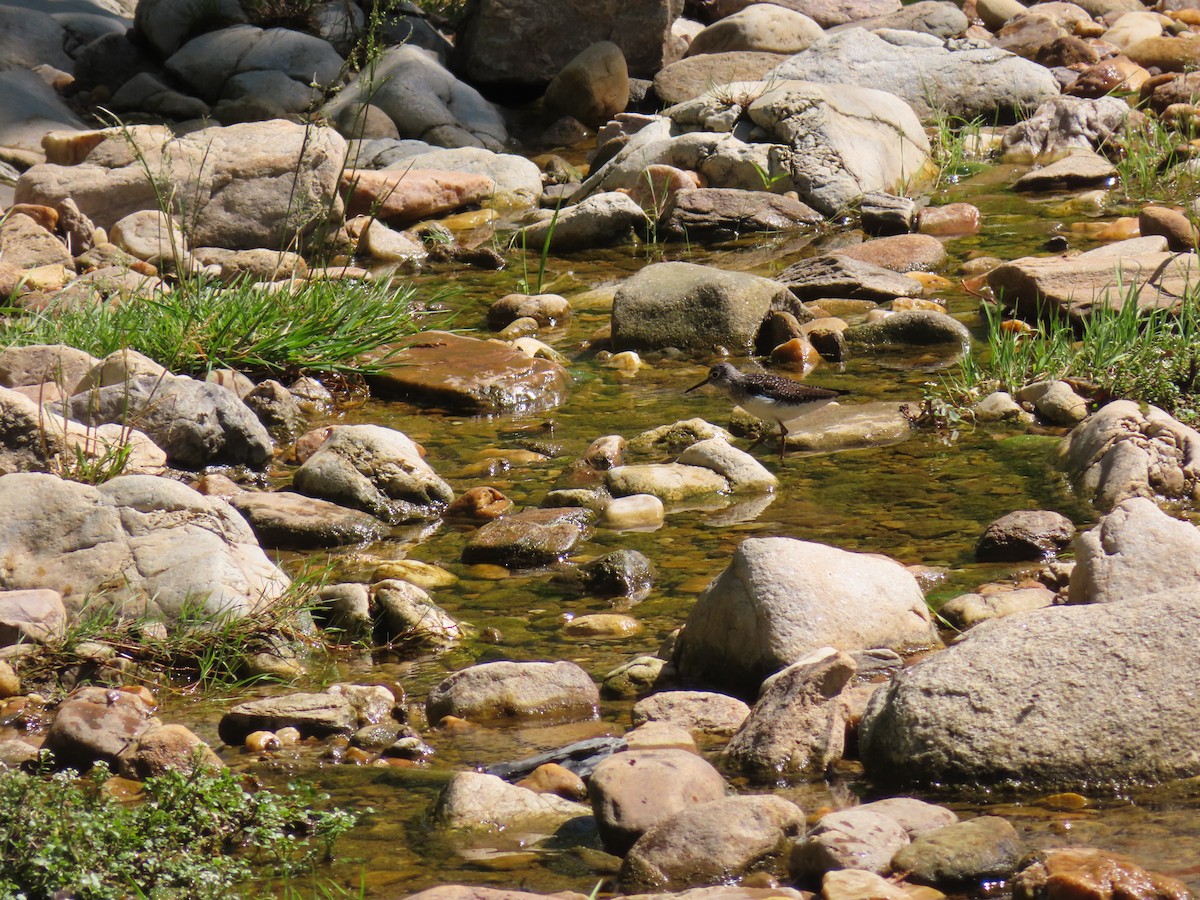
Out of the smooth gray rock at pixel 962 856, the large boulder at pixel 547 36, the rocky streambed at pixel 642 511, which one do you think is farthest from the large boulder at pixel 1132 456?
the large boulder at pixel 547 36

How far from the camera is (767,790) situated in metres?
3.59

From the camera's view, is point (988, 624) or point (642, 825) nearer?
point (642, 825)

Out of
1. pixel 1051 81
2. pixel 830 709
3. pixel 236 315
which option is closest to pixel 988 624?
pixel 830 709

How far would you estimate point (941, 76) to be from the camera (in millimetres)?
14781

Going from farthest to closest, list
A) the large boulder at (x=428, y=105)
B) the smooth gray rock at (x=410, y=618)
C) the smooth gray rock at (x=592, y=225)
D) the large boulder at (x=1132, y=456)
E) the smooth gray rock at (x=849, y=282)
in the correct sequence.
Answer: the large boulder at (x=428, y=105) < the smooth gray rock at (x=592, y=225) < the smooth gray rock at (x=849, y=282) < the large boulder at (x=1132, y=456) < the smooth gray rock at (x=410, y=618)

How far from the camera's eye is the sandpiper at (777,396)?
6750 mm

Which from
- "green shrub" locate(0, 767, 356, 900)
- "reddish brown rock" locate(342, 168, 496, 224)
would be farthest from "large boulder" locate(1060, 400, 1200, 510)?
"reddish brown rock" locate(342, 168, 496, 224)

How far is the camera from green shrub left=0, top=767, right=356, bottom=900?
8.98 feet

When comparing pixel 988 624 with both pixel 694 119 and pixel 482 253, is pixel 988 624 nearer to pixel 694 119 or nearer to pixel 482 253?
pixel 482 253

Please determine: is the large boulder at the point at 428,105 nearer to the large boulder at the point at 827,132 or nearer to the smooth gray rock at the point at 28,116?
the smooth gray rock at the point at 28,116

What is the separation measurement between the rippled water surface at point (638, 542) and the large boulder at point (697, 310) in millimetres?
212

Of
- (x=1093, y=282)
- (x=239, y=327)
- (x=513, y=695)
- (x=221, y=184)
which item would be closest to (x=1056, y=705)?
(x=513, y=695)

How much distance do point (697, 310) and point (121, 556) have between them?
4730 mm

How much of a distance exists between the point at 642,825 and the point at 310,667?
187 centimetres
